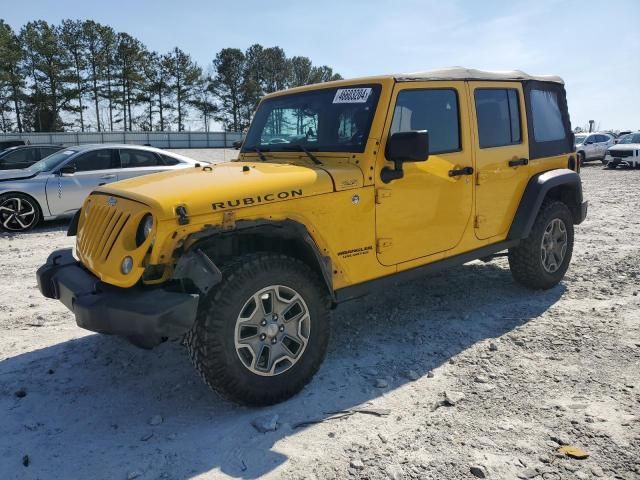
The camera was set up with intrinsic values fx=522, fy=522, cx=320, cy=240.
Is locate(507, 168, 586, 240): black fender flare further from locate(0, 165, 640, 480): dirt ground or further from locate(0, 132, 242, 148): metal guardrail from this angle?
locate(0, 132, 242, 148): metal guardrail

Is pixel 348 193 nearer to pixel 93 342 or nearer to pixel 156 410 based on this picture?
pixel 156 410

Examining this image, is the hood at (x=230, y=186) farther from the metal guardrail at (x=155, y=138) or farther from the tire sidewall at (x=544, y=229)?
the metal guardrail at (x=155, y=138)

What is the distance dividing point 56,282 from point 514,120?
4015 mm

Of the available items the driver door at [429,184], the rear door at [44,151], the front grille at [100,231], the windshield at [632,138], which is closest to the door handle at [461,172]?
the driver door at [429,184]

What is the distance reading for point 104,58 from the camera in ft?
147

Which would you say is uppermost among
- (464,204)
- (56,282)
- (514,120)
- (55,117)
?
(55,117)

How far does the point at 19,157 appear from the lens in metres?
12.6

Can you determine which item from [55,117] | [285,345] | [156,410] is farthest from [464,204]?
[55,117]

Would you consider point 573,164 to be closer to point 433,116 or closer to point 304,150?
point 433,116

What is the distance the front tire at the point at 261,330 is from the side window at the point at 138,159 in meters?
7.20

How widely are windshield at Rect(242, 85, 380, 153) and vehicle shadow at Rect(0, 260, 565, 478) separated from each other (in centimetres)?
159

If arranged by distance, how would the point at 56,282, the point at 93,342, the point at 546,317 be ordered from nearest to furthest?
the point at 56,282
the point at 93,342
the point at 546,317

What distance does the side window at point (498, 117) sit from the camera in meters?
4.45

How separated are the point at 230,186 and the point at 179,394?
143cm
